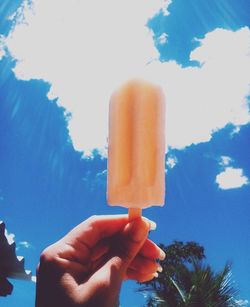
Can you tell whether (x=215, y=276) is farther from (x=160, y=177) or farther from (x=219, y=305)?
(x=160, y=177)

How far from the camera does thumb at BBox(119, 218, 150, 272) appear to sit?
217 centimetres

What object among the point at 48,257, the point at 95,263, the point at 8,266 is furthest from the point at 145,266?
the point at 8,266

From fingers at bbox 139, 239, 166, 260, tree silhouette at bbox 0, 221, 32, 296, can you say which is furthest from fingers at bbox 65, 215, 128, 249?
tree silhouette at bbox 0, 221, 32, 296

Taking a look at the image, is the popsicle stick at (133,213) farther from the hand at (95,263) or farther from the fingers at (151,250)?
the fingers at (151,250)

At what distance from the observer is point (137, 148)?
2393 millimetres

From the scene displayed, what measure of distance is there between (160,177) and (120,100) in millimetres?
527

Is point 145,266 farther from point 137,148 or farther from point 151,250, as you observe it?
point 137,148

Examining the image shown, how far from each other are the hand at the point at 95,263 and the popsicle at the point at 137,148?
15 cm

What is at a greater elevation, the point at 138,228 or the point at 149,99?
the point at 149,99

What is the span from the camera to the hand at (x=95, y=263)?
1881 mm

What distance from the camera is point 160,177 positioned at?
2422mm

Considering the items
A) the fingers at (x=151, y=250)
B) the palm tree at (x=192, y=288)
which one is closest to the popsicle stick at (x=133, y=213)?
the fingers at (x=151, y=250)

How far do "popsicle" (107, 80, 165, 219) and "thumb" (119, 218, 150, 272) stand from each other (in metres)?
0.10

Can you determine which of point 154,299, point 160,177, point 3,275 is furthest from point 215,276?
point 160,177
